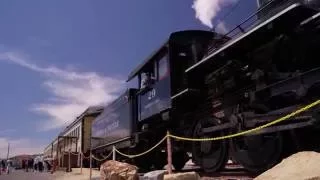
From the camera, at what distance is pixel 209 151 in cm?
931

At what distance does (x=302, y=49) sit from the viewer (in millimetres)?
6918

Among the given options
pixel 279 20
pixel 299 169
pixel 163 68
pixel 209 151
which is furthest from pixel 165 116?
pixel 299 169

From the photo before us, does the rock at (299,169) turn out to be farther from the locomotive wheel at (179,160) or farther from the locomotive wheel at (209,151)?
the locomotive wheel at (179,160)

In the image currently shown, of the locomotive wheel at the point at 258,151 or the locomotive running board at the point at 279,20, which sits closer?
the locomotive running board at the point at 279,20

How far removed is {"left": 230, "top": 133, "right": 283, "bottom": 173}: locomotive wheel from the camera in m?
7.36

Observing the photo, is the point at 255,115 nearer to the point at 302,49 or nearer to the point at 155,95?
the point at 302,49

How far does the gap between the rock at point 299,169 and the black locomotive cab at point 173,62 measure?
4.65m

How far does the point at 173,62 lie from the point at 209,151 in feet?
7.93

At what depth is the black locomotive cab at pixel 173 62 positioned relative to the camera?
10062mm

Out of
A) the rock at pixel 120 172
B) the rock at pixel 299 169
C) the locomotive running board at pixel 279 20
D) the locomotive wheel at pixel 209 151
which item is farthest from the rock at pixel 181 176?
the locomotive running board at pixel 279 20

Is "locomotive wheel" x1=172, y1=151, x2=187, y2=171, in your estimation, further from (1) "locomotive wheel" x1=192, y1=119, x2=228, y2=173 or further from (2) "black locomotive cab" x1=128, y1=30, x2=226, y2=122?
(1) "locomotive wheel" x1=192, y1=119, x2=228, y2=173

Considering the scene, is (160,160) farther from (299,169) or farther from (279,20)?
(299,169)

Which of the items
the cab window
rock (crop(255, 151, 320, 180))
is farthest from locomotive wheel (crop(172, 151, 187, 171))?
rock (crop(255, 151, 320, 180))

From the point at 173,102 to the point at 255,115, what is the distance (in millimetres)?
2770
